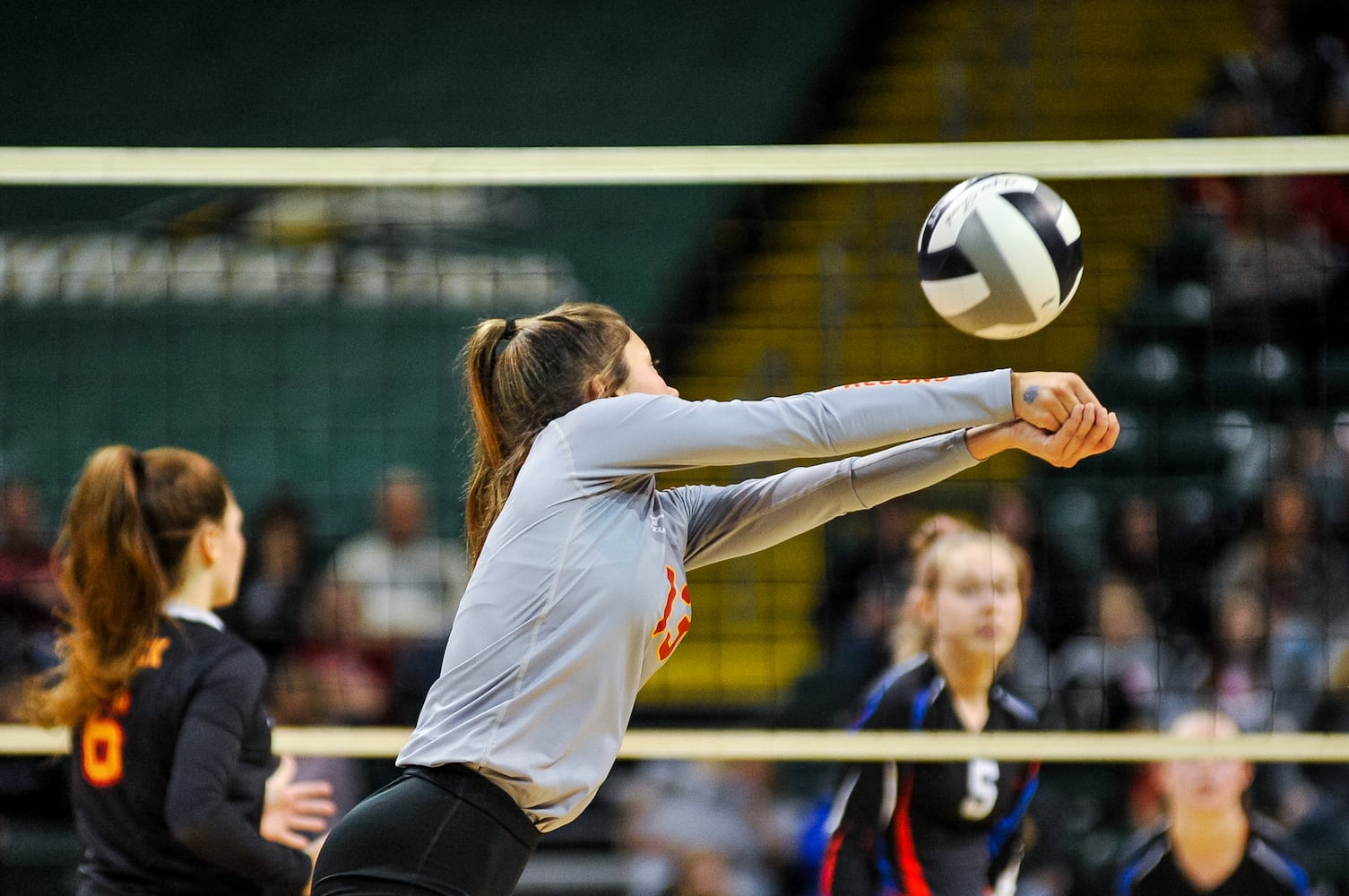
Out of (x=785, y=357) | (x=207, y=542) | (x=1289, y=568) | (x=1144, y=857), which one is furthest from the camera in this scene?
(x=785, y=357)

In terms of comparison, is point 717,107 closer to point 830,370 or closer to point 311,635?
point 830,370

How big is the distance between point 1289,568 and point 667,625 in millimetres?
3861

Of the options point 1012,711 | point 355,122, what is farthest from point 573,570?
point 355,122

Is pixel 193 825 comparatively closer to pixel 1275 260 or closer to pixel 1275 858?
pixel 1275 858

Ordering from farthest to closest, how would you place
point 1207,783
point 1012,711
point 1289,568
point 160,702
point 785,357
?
1. point 785,357
2. point 1289,568
3. point 1207,783
4. point 1012,711
5. point 160,702

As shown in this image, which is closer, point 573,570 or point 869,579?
Result: point 573,570

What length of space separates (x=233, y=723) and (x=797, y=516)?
3.69ft

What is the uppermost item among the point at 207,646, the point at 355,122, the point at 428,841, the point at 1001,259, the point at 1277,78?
the point at 355,122

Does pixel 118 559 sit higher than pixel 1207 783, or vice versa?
pixel 118 559

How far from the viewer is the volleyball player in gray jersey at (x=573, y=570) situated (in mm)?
2146

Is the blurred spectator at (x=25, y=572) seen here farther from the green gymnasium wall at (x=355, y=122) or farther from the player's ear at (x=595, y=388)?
the player's ear at (x=595, y=388)

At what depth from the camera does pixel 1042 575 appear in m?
5.58

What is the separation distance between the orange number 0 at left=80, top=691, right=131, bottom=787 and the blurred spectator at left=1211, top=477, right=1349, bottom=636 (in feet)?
13.1

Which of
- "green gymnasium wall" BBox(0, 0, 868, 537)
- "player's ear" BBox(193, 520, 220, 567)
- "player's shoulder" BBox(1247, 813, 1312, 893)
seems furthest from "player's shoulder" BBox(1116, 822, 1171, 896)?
"green gymnasium wall" BBox(0, 0, 868, 537)
